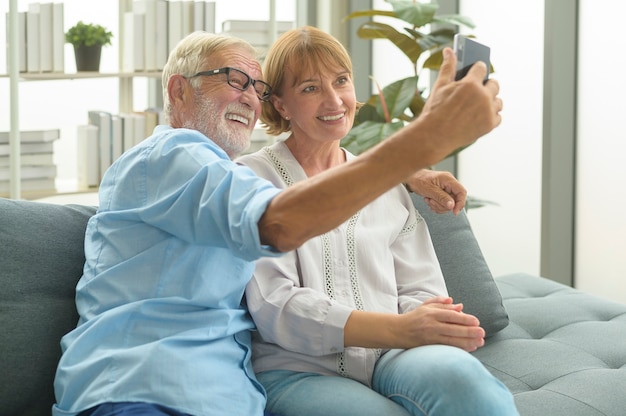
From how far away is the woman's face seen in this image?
85.6 inches

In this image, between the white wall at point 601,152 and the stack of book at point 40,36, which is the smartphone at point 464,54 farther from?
the stack of book at point 40,36

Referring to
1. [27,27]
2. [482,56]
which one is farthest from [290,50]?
[27,27]

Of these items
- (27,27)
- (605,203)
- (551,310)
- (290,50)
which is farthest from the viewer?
(27,27)

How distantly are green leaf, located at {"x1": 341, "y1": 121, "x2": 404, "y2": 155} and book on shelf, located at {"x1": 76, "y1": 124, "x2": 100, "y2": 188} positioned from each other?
148cm

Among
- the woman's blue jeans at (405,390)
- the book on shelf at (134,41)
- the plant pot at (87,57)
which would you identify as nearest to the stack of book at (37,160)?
the plant pot at (87,57)

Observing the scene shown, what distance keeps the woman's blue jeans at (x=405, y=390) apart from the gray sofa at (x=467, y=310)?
1.16ft

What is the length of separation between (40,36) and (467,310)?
2.78m

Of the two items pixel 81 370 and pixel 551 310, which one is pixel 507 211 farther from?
pixel 81 370

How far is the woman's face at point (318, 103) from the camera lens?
2.17 metres

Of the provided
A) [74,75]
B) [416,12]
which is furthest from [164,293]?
[74,75]

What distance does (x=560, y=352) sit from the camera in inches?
93.2

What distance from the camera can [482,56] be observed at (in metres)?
1.63

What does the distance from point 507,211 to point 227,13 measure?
2.01 meters

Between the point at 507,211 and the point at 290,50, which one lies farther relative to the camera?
the point at 507,211
